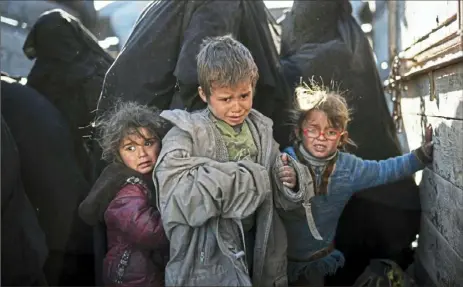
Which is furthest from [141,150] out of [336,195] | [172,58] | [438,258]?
[438,258]

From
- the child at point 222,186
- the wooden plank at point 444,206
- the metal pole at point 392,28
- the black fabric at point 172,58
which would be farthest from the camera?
the metal pole at point 392,28

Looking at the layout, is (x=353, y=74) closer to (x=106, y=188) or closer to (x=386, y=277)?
(x=386, y=277)

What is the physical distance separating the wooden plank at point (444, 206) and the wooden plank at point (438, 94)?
21cm

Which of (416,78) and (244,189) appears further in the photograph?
(416,78)

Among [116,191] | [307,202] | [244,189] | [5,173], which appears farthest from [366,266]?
[5,173]

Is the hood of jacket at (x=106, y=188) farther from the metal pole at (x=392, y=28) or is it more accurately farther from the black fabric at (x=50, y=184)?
the metal pole at (x=392, y=28)

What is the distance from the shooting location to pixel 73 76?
2270 mm

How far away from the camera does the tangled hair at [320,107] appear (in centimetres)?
189

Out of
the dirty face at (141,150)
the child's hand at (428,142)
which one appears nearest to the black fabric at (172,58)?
the dirty face at (141,150)

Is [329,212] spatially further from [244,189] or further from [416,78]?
[416,78]

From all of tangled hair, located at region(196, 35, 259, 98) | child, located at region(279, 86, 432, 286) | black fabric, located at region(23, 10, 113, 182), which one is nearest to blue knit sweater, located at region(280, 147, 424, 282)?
child, located at region(279, 86, 432, 286)

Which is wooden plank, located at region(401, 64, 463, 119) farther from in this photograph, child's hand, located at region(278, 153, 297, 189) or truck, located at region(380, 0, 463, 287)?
child's hand, located at region(278, 153, 297, 189)

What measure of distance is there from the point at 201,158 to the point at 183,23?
66 centimetres

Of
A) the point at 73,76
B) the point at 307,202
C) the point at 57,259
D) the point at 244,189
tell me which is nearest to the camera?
the point at 244,189
